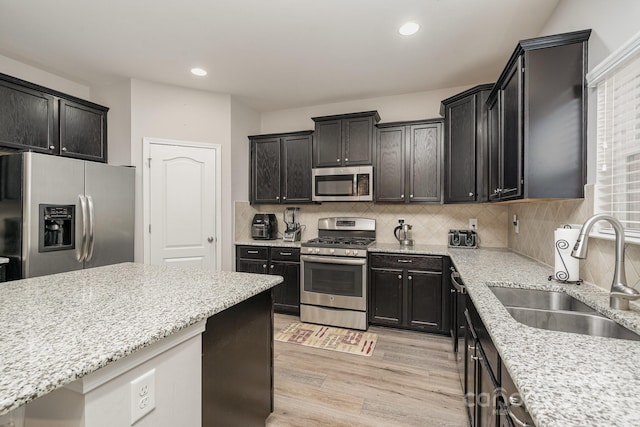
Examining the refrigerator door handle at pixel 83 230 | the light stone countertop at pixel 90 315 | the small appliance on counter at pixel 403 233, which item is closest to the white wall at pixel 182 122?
the refrigerator door handle at pixel 83 230

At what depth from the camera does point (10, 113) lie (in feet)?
8.58

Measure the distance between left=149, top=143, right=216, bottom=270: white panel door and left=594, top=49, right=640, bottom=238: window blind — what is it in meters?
3.49

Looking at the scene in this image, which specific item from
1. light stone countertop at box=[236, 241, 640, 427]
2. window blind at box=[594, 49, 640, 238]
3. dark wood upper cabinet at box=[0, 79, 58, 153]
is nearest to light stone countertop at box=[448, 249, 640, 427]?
light stone countertop at box=[236, 241, 640, 427]

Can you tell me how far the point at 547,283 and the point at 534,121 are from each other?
0.95 metres

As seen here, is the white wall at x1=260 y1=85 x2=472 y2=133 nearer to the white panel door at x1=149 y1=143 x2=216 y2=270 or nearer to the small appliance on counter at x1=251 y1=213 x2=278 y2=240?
the white panel door at x1=149 y1=143 x2=216 y2=270

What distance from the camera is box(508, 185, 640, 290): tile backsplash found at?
1.41 metres

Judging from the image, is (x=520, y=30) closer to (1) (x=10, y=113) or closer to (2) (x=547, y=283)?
(2) (x=547, y=283)

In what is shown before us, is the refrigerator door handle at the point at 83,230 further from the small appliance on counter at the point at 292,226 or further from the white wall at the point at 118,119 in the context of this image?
the small appliance on counter at the point at 292,226

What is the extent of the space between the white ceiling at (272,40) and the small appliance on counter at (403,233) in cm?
166

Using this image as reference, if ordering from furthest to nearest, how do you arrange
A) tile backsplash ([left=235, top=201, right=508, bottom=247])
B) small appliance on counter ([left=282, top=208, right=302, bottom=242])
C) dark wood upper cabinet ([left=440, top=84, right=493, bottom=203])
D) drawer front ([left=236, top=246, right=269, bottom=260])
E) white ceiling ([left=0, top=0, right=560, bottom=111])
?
small appliance on counter ([left=282, top=208, right=302, bottom=242])
drawer front ([left=236, top=246, right=269, bottom=260])
tile backsplash ([left=235, top=201, right=508, bottom=247])
dark wood upper cabinet ([left=440, top=84, right=493, bottom=203])
white ceiling ([left=0, top=0, right=560, bottom=111])

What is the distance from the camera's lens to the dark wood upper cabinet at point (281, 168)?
12.8ft

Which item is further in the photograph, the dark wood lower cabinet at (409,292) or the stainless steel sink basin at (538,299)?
the dark wood lower cabinet at (409,292)

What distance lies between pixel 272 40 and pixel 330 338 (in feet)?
9.39

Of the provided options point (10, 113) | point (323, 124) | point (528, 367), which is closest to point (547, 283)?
point (528, 367)
